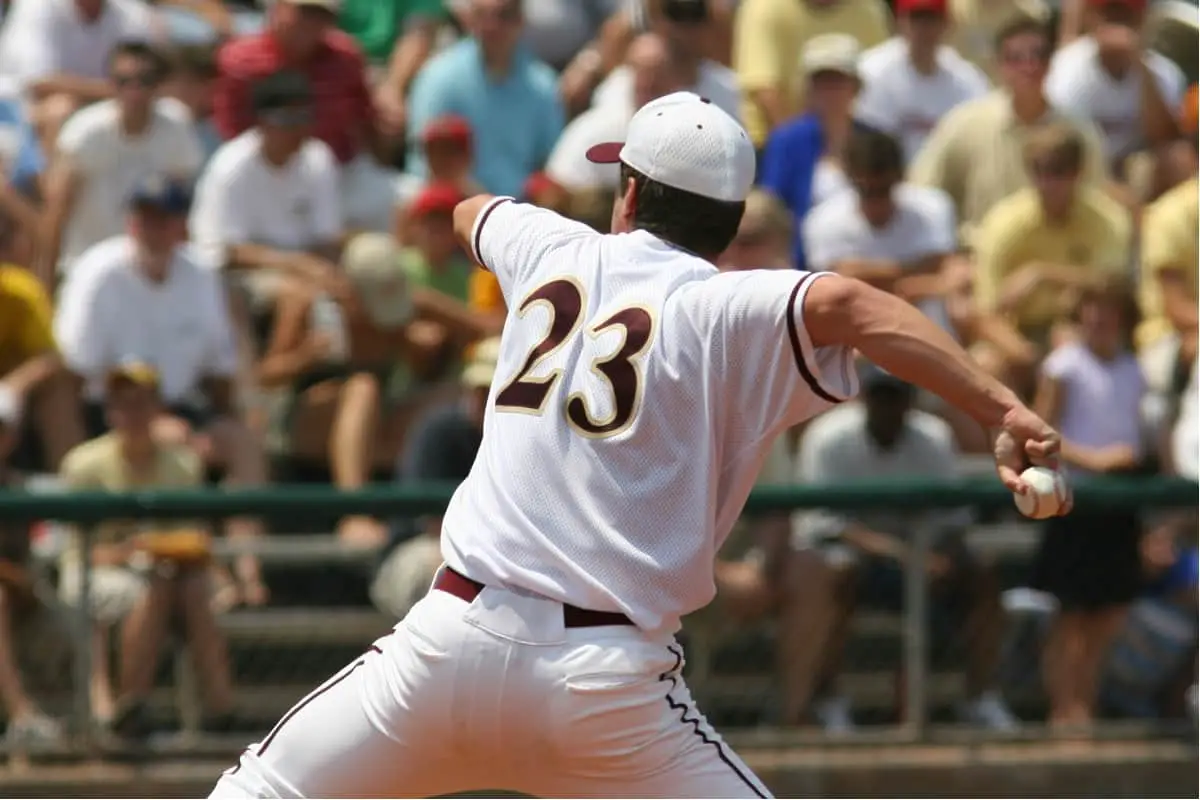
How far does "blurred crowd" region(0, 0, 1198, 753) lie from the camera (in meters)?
7.54

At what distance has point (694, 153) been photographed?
13.3 ft

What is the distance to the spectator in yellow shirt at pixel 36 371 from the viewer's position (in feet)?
26.7

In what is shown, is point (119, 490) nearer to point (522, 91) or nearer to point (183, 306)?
point (183, 306)

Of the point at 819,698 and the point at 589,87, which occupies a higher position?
the point at 589,87

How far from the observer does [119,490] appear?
→ 7551 millimetres

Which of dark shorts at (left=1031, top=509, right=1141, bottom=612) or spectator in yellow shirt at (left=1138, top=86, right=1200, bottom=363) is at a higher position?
spectator in yellow shirt at (left=1138, top=86, right=1200, bottom=363)

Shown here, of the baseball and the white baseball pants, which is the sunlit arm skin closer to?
the baseball

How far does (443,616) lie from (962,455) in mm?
4802

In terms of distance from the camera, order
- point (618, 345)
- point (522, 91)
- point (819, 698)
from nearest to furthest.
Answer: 1. point (618, 345)
2. point (819, 698)
3. point (522, 91)

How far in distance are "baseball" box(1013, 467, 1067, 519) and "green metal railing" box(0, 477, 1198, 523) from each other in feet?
11.6

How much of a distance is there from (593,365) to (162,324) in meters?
4.73

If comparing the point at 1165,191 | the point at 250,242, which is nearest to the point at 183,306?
the point at 250,242

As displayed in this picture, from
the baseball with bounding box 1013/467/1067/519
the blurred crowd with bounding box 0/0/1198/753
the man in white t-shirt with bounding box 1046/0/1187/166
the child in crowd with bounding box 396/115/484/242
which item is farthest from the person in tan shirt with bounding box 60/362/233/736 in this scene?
the man in white t-shirt with bounding box 1046/0/1187/166

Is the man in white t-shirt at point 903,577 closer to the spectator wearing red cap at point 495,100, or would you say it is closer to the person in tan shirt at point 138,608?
the person in tan shirt at point 138,608
